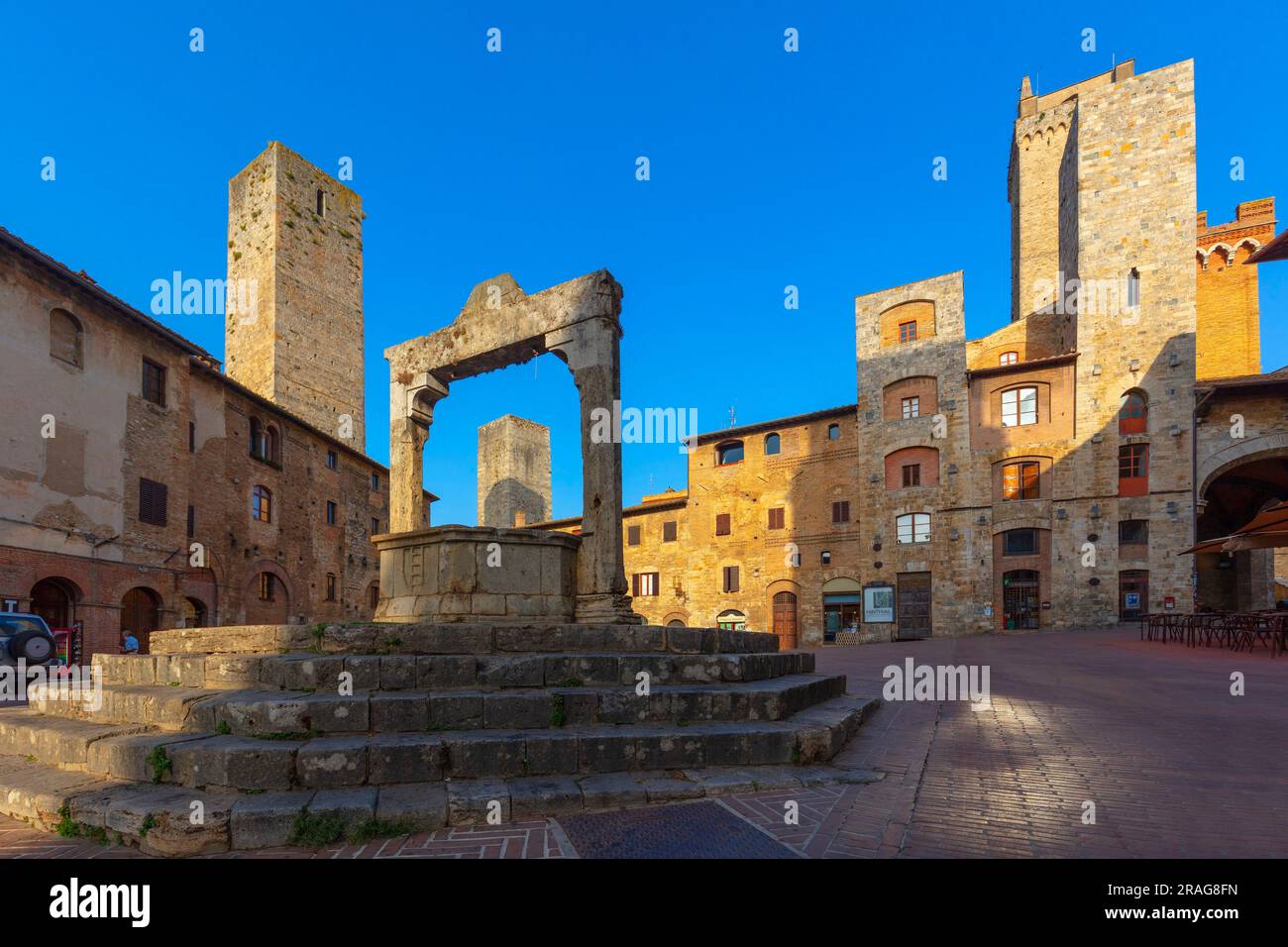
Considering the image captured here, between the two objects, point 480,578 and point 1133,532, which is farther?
point 1133,532

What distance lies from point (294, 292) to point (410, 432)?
23.4m

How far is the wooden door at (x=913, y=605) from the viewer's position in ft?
82.8

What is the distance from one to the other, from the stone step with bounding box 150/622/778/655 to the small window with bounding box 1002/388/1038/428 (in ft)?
74.7

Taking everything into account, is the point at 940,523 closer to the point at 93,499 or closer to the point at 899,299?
the point at 899,299

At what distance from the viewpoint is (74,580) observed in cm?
1539

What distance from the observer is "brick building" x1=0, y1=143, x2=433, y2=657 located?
14.9m

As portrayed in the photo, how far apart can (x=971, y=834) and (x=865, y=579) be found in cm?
2440

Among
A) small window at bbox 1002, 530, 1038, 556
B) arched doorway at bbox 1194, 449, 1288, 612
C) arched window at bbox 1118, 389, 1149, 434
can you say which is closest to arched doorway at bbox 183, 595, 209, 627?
small window at bbox 1002, 530, 1038, 556

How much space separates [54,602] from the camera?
1546 centimetres

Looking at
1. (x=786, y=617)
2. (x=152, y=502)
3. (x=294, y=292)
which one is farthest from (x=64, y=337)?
(x=786, y=617)


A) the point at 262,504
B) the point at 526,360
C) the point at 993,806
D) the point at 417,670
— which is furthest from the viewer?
the point at 262,504

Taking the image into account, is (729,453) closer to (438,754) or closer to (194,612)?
(194,612)
